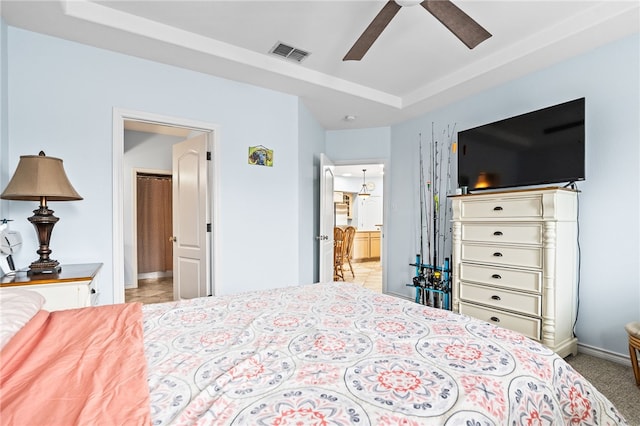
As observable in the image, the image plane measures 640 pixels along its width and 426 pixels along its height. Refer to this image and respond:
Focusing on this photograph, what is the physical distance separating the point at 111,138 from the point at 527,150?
11.5 ft

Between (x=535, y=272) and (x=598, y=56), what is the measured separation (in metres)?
1.82

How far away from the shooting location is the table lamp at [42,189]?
1.86 metres

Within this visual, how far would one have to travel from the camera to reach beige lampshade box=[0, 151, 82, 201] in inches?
72.9

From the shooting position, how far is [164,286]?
502cm

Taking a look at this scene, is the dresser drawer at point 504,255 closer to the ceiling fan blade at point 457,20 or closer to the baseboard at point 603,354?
the baseboard at point 603,354

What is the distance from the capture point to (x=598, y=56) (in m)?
2.48

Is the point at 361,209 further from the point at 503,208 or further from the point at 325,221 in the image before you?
the point at 503,208

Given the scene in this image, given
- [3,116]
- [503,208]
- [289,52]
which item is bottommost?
[503,208]

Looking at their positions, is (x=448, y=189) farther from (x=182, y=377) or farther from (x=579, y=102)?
(x=182, y=377)

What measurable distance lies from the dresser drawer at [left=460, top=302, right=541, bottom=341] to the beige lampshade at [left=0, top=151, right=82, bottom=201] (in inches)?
129

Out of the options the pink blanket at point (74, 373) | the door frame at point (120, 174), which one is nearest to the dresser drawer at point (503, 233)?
the door frame at point (120, 174)

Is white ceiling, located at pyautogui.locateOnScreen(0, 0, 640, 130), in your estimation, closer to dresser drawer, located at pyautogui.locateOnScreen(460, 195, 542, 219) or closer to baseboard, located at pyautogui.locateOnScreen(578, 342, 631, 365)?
dresser drawer, located at pyautogui.locateOnScreen(460, 195, 542, 219)

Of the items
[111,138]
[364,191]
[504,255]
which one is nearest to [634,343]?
[504,255]

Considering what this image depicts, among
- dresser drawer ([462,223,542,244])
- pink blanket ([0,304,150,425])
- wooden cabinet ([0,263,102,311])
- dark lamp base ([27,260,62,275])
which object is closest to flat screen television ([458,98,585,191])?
dresser drawer ([462,223,542,244])
